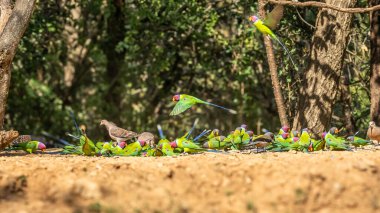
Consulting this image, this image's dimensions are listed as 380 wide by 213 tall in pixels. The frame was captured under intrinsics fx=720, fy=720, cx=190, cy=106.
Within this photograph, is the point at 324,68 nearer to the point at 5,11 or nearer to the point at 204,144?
the point at 204,144

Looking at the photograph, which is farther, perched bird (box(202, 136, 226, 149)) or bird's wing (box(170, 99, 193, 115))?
bird's wing (box(170, 99, 193, 115))

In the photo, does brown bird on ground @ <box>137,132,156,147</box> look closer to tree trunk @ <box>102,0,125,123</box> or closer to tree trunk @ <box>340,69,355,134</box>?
tree trunk @ <box>340,69,355,134</box>

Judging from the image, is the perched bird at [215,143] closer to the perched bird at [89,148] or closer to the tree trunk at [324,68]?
the perched bird at [89,148]

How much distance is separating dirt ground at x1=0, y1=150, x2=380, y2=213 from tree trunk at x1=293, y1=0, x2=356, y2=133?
10.9 feet

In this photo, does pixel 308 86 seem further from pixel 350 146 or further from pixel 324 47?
pixel 350 146

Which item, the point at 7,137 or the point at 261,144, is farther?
the point at 7,137

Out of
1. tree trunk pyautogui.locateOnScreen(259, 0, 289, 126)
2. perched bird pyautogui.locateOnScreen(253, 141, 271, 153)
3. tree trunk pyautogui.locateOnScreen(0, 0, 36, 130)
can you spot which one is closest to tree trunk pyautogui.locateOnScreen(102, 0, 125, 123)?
tree trunk pyautogui.locateOnScreen(259, 0, 289, 126)

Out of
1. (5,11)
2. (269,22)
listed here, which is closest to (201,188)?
(269,22)

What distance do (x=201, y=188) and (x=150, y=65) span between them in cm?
948

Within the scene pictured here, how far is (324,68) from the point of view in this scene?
930 cm

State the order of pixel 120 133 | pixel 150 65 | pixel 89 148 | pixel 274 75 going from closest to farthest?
pixel 89 148
pixel 120 133
pixel 274 75
pixel 150 65

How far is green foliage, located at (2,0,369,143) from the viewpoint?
13047 mm

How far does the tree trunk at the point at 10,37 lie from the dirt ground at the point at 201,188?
257 cm

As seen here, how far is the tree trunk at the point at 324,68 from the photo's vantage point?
930 cm
